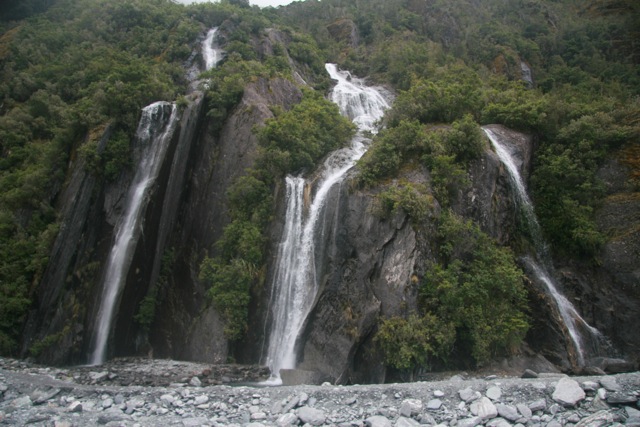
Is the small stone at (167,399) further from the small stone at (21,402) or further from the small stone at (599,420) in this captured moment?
the small stone at (599,420)

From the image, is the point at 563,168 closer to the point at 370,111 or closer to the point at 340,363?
the point at 340,363

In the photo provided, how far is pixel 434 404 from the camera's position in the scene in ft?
28.5

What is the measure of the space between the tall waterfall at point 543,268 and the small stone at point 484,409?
9147mm

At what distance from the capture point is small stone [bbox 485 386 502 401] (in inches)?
338

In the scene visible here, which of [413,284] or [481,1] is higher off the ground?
[481,1]

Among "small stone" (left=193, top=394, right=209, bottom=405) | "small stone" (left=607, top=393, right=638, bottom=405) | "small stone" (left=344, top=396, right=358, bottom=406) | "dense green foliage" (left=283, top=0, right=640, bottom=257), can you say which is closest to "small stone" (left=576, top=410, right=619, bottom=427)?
"small stone" (left=607, top=393, right=638, bottom=405)

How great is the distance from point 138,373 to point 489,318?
1368 cm

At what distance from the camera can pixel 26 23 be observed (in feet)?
141

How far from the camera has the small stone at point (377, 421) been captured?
26.6ft

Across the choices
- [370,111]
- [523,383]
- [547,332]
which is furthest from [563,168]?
[370,111]

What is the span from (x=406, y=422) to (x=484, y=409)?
1624mm

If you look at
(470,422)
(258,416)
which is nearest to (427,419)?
(470,422)

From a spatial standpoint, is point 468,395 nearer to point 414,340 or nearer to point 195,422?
point 414,340

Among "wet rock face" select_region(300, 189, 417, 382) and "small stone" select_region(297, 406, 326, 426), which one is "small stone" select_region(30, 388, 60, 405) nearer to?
"small stone" select_region(297, 406, 326, 426)
